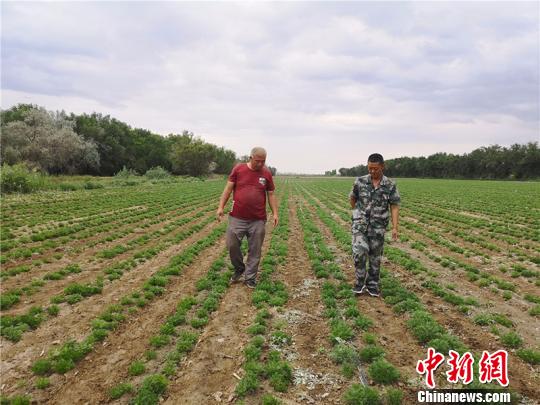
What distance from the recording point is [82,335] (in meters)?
5.48

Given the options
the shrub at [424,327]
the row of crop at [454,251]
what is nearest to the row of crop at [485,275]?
the row of crop at [454,251]

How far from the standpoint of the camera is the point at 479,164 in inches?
3996

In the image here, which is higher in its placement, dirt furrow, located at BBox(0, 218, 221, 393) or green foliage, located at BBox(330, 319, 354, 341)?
green foliage, located at BBox(330, 319, 354, 341)

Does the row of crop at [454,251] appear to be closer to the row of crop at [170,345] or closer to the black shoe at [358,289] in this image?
the black shoe at [358,289]

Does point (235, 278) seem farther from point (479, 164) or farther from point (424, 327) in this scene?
point (479, 164)

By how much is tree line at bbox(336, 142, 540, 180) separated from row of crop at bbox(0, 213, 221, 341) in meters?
94.4

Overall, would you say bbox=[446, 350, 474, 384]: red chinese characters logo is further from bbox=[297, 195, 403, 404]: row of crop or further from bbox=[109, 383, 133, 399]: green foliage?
bbox=[109, 383, 133, 399]: green foliage

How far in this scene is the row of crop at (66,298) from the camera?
5506 millimetres

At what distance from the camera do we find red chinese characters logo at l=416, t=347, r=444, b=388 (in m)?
4.21

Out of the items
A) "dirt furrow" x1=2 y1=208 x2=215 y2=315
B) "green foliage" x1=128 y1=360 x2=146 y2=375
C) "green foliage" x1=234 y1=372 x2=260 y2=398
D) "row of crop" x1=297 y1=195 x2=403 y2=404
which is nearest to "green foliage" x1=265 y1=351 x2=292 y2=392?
"green foliage" x1=234 y1=372 x2=260 y2=398

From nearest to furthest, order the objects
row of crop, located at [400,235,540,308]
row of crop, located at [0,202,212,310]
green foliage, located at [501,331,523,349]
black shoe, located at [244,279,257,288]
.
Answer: green foliage, located at [501,331,523,349]
row of crop, located at [0,202,212,310]
row of crop, located at [400,235,540,308]
black shoe, located at [244,279,257,288]

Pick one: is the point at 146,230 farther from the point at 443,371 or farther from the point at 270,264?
the point at 443,371

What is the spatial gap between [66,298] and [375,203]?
6163 millimetres

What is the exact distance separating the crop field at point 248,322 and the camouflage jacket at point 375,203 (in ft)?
4.71
